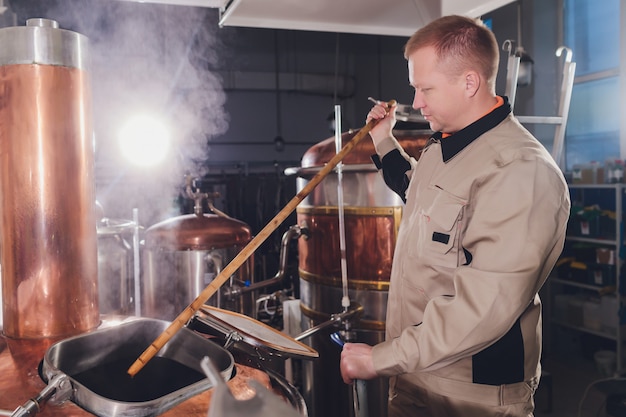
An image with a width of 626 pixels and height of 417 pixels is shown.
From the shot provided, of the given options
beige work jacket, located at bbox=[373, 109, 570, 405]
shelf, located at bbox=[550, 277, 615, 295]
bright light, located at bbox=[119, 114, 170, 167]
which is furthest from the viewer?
bright light, located at bbox=[119, 114, 170, 167]

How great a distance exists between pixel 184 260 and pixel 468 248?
7.40ft

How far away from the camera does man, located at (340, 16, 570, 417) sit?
1422 mm

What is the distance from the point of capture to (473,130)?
1.67 m

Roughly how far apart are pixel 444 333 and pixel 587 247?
4.92 m

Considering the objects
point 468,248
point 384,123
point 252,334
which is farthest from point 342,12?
point 252,334

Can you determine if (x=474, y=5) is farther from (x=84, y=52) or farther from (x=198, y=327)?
(x=198, y=327)

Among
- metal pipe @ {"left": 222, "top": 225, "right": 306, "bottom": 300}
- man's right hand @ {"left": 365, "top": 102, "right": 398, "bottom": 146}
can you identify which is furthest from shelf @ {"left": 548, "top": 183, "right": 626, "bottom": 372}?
man's right hand @ {"left": 365, "top": 102, "right": 398, "bottom": 146}

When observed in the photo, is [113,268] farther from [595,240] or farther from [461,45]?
[595,240]

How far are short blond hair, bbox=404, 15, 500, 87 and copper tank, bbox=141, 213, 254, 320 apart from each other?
2133mm

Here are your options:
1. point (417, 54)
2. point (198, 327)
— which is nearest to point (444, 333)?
point (198, 327)

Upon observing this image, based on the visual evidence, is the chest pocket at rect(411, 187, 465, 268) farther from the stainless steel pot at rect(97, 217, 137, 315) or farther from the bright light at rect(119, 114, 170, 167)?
the bright light at rect(119, 114, 170, 167)

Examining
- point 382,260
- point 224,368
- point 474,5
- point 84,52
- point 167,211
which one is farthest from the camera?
point 167,211

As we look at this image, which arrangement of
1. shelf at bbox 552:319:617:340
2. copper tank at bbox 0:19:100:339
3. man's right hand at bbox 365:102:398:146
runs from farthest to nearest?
shelf at bbox 552:319:617:340, man's right hand at bbox 365:102:398:146, copper tank at bbox 0:19:100:339

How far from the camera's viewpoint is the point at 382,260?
296cm
